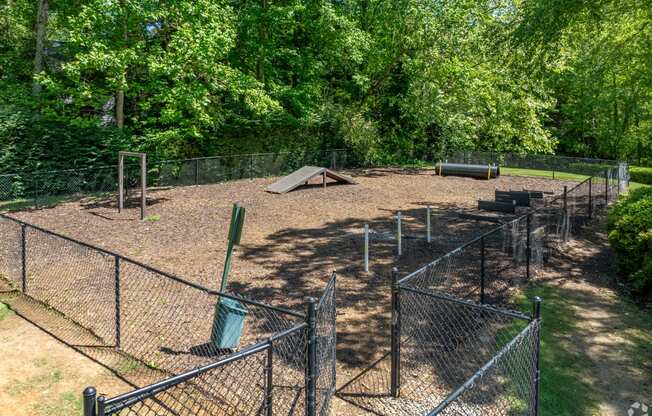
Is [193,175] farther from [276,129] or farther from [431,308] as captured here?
[431,308]

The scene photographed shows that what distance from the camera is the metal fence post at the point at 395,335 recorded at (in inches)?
217

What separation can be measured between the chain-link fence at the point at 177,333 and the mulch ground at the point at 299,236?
694 millimetres

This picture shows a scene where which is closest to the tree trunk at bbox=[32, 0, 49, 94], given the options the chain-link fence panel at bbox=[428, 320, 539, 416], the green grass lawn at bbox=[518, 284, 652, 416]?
the green grass lawn at bbox=[518, 284, 652, 416]

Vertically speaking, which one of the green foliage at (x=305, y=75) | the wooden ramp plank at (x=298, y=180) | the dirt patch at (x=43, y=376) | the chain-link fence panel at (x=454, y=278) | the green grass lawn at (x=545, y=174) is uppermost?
the green foliage at (x=305, y=75)

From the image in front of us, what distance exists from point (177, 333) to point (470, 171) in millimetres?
22488

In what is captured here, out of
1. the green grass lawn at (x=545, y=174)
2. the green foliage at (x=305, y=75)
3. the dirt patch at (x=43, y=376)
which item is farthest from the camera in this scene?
the green grass lawn at (x=545, y=174)

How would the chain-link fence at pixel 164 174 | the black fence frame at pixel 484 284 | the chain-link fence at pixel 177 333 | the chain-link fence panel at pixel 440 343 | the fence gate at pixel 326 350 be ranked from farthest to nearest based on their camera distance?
the chain-link fence at pixel 164 174 < the chain-link fence panel at pixel 440 343 < the fence gate at pixel 326 350 < the chain-link fence at pixel 177 333 < the black fence frame at pixel 484 284

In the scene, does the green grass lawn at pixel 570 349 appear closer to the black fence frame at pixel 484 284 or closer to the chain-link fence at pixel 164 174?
the black fence frame at pixel 484 284

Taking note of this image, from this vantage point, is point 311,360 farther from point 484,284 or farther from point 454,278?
point 454,278

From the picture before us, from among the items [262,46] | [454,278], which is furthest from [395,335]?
[262,46]

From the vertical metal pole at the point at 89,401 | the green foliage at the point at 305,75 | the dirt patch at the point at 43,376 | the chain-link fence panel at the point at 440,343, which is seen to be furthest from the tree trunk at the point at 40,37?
the vertical metal pole at the point at 89,401

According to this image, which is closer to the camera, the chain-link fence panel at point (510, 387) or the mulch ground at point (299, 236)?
the chain-link fence panel at point (510, 387)

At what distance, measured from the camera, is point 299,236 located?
13.6 metres

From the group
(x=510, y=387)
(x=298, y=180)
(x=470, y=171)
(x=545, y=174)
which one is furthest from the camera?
(x=545, y=174)
